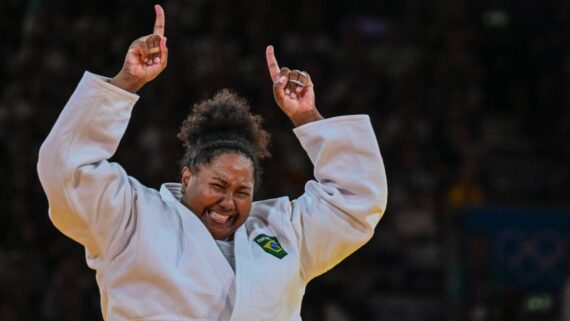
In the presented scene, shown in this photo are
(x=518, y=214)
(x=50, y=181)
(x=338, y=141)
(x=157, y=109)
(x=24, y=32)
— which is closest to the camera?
(x=50, y=181)

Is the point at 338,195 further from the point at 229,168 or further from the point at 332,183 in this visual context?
the point at 229,168

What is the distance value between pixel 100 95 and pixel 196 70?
511cm

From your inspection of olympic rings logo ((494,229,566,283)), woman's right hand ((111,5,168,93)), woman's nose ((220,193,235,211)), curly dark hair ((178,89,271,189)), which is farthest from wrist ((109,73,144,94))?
olympic rings logo ((494,229,566,283))

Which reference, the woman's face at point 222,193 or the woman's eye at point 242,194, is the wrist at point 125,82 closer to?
the woman's face at point 222,193

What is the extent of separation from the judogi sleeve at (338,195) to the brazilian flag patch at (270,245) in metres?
0.09

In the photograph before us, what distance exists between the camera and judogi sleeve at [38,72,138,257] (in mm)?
3344

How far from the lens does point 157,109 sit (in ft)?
26.9

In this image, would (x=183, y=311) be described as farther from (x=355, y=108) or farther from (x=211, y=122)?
(x=355, y=108)

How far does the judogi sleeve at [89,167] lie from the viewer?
3.34m

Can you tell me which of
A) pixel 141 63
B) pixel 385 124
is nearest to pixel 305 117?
pixel 141 63

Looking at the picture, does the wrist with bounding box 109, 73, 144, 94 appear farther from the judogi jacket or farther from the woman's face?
the woman's face

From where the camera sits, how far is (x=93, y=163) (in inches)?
134

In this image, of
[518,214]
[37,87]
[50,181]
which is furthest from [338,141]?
[37,87]

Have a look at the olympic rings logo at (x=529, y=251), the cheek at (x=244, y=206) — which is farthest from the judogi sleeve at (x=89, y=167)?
the olympic rings logo at (x=529, y=251)
